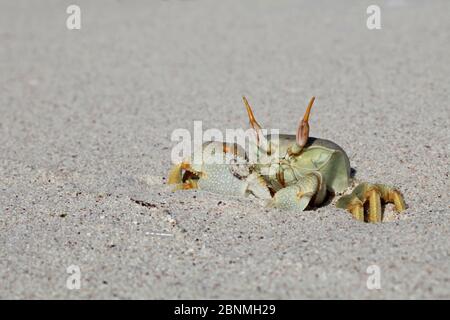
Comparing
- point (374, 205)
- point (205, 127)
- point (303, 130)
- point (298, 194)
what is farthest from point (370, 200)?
point (205, 127)

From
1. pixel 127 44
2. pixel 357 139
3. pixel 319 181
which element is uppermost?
pixel 127 44

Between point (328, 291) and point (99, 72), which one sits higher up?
point (99, 72)

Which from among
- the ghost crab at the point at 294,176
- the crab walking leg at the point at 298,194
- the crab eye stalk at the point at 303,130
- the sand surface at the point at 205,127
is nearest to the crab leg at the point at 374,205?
the ghost crab at the point at 294,176

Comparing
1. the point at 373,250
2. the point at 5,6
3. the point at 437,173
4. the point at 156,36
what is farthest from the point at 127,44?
the point at 373,250

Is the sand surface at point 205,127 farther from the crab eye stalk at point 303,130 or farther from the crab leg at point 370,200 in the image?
the crab eye stalk at point 303,130

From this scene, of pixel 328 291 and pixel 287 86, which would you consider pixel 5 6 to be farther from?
pixel 328 291

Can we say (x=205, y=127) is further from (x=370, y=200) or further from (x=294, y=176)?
(x=370, y=200)
